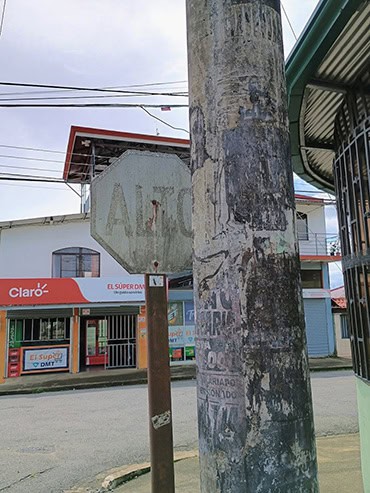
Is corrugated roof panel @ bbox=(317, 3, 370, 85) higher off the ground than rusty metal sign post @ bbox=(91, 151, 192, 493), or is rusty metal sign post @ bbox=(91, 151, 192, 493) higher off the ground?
corrugated roof panel @ bbox=(317, 3, 370, 85)

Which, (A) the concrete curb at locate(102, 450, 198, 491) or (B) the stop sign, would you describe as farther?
(A) the concrete curb at locate(102, 450, 198, 491)

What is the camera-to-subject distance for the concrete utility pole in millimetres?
1520

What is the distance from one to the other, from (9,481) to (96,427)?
2.93 metres

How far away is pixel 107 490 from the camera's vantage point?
5.30m

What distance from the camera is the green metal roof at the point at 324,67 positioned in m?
3.11

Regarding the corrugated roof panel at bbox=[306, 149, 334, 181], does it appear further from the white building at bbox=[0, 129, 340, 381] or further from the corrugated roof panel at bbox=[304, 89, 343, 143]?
the white building at bbox=[0, 129, 340, 381]

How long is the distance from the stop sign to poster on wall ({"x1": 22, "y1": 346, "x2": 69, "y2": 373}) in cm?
1483

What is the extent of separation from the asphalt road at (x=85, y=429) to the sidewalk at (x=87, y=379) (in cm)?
84

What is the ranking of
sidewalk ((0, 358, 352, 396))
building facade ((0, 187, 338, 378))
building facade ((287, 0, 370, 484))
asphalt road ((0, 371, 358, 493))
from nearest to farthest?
building facade ((287, 0, 370, 484))
asphalt road ((0, 371, 358, 493))
sidewalk ((0, 358, 352, 396))
building facade ((0, 187, 338, 378))

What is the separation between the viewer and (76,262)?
1916 cm

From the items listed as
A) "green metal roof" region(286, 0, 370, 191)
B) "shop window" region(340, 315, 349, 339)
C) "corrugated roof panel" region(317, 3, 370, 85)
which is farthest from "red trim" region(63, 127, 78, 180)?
"corrugated roof panel" region(317, 3, 370, 85)

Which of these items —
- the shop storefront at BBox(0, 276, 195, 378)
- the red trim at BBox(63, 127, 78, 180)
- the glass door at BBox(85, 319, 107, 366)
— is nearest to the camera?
the shop storefront at BBox(0, 276, 195, 378)

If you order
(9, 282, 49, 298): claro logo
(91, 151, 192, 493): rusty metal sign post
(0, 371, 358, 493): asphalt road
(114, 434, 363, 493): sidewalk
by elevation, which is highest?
(9, 282, 49, 298): claro logo

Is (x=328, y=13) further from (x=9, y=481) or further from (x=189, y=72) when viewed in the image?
(x=9, y=481)
